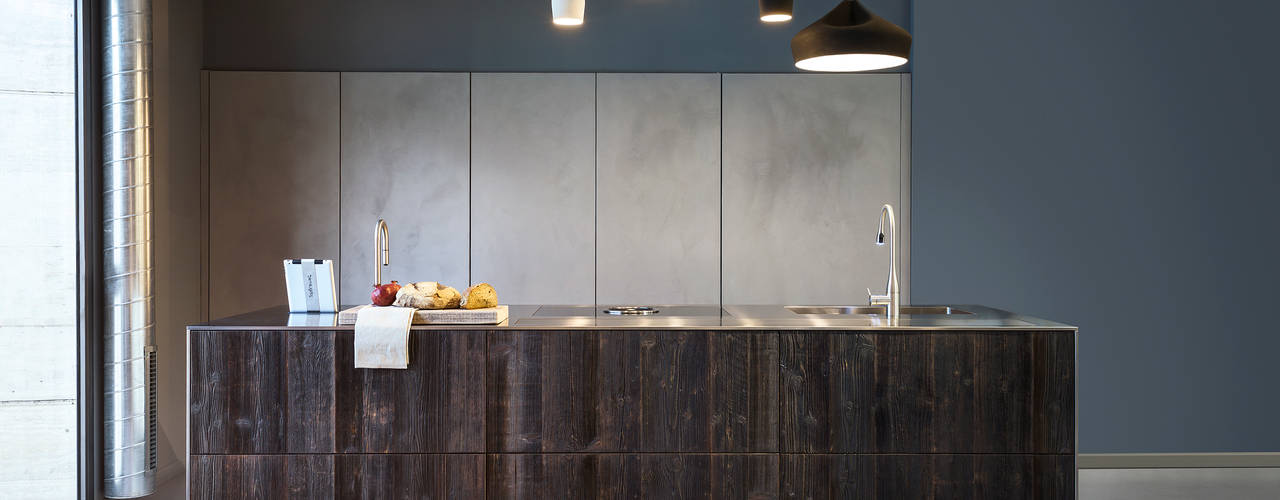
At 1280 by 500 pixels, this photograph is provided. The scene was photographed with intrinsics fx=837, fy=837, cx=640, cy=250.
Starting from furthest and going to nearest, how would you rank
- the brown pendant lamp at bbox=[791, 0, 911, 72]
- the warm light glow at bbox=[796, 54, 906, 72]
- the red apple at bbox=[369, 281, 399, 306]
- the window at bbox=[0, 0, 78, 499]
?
the window at bbox=[0, 0, 78, 499]
the red apple at bbox=[369, 281, 399, 306]
the warm light glow at bbox=[796, 54, 906, 72]
the brown pendant lamp at bbox=[791, 0, 911, 72]

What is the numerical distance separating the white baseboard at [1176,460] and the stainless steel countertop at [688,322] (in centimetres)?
219

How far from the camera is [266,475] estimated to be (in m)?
2.87

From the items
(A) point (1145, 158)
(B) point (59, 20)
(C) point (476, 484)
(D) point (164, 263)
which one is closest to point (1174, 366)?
(A) point (1145, 158)

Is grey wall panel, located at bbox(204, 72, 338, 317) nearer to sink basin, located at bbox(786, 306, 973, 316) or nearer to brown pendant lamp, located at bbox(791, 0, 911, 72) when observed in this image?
sink basin, located at bbox(786, 306, 973, 316)

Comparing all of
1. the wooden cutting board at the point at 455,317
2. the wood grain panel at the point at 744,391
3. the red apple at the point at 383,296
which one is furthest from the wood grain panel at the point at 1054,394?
the red apple at the point at 383,296

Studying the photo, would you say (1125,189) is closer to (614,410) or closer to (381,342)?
(614,410)

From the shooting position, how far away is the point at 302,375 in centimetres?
286

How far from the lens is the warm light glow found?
2.78 meters

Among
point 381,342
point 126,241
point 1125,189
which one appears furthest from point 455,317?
point 1125,189

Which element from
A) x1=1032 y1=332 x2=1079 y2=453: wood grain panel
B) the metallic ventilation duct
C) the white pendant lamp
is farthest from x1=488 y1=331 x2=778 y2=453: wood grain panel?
the metallic ventilation duct

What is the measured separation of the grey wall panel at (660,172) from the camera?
4941 millimetres

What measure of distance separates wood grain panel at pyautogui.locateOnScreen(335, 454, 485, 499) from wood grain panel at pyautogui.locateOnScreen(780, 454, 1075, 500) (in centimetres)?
107

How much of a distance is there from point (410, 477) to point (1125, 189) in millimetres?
4247

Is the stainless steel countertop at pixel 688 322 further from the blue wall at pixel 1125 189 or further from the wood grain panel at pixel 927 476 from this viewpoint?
the blue wall at pixel 1125 189
